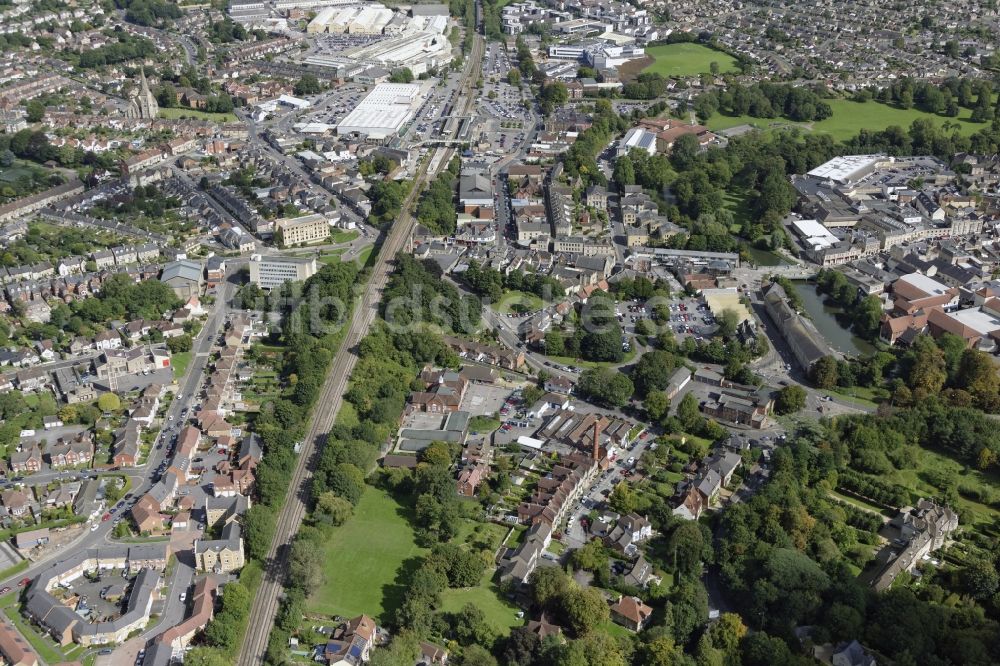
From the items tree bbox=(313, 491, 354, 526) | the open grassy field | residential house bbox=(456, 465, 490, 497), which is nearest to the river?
the open grassy field

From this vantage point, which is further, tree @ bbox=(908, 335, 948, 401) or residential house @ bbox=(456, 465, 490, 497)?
tree @ bbox=(908, 335, 948, 401)

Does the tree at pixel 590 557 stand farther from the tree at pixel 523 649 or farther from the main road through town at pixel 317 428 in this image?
the main road through town at pixel 317 428

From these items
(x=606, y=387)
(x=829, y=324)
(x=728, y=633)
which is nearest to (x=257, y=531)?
(x=728, y=633)

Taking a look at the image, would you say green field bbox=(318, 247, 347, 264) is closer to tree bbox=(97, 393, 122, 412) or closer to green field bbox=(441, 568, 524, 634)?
tree bbox=(97, 393, 122, 412)

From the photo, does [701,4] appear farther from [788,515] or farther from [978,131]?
[788,515]

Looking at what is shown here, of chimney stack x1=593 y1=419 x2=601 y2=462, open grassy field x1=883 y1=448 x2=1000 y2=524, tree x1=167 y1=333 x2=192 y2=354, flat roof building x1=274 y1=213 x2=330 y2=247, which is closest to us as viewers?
open grassy field x1=883 y1=448 x2=1000 y2=524

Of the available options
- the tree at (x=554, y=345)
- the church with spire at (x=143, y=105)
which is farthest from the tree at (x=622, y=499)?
the church with spire at (x=143, y=105)
